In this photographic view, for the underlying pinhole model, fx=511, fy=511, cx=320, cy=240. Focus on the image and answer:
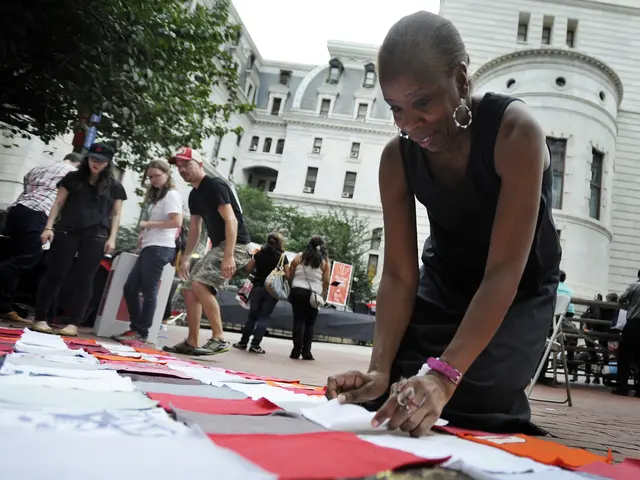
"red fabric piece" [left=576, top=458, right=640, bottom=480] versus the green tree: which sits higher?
the green tree

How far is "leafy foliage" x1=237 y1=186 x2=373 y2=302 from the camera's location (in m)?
25.9

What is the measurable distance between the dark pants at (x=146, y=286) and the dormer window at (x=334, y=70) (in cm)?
3783

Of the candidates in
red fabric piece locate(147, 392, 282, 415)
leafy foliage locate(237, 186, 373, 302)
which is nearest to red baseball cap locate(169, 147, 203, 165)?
red fabric piece locate(147, 392, 282, 415)

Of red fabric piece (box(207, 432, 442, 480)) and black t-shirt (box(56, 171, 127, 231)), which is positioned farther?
black t-shirt (box(56, 171, 127, 231))

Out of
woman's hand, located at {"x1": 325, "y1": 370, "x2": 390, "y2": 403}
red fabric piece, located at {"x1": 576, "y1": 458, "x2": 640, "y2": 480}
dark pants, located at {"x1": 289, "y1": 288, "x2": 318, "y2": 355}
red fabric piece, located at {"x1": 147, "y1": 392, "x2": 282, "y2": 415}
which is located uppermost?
dark pants, located at {"x1": 289, "y1": 288, "x2": 318, "y2": 355}

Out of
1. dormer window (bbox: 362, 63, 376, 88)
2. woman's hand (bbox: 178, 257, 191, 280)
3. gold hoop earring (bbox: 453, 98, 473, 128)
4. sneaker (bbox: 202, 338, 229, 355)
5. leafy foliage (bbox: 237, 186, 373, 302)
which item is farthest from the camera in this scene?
dormer window (bbox: 362, 63, 376, 88)

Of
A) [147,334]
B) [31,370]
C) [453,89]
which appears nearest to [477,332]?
[453,89]

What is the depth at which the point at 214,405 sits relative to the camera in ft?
5.77

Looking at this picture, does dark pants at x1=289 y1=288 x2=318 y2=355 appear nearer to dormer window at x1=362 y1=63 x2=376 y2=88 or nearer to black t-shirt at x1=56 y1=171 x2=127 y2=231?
black t-shirt at x1=56 y1=171 x2=127 y2=231

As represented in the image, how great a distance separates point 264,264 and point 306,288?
2.45ft

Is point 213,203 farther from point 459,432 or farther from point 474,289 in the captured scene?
point 459,432

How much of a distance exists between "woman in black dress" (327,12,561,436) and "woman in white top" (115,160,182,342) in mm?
3385

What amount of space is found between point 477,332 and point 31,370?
65.3 inches

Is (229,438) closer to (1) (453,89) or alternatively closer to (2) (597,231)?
(1) (453,89)
